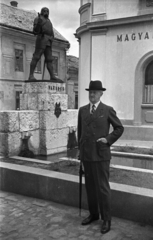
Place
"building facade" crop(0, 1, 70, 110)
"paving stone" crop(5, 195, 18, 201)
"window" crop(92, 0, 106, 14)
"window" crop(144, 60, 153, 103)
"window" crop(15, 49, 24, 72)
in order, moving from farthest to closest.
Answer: "window" crop(15, 49, 24, 72), "building facade" crop(0, 1, 70, 110), "window" crop(92, 0, 106, 14), "window" crop(144, 60, 153, 103), "paving stone" crop(5, 195, 18, 201)

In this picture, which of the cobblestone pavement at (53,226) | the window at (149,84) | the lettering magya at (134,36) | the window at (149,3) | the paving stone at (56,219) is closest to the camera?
the cobblestone pavement at (53,226)

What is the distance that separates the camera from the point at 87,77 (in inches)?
481

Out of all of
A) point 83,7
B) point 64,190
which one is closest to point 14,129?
point 64,190

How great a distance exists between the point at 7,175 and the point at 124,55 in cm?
756

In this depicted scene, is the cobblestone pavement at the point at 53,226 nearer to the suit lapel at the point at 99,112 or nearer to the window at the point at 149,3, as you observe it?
the suit lapel at the point at 99,112

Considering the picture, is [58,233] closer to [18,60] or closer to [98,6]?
[98,6]

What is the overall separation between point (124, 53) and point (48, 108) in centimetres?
505

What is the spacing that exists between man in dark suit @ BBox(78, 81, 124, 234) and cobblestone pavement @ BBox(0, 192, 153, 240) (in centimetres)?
20

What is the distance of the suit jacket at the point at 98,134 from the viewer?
3.52m

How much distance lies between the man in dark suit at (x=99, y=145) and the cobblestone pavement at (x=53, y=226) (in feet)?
0.66

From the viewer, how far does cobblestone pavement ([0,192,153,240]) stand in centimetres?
346

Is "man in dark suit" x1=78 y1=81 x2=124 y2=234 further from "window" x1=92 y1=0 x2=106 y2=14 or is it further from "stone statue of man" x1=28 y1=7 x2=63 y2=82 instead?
"window" x1=92 y1=0 x2=106 y2=14

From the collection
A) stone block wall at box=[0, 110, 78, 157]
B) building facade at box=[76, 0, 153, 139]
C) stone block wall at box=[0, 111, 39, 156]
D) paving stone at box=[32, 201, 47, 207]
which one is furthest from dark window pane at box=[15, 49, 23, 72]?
paving stone at box=[32, 201, 47, 207]

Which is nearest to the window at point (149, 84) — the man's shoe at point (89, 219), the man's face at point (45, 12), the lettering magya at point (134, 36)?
the lettering magya at point (134, 36)
